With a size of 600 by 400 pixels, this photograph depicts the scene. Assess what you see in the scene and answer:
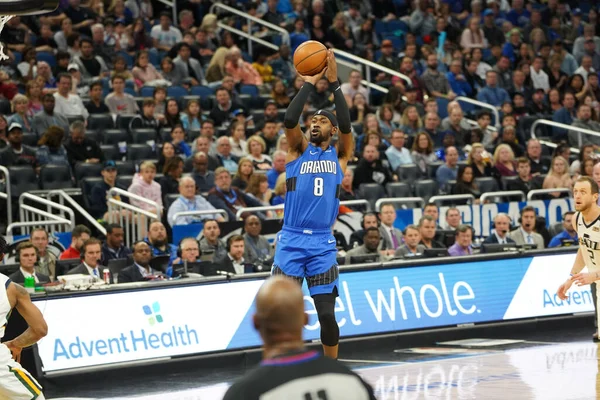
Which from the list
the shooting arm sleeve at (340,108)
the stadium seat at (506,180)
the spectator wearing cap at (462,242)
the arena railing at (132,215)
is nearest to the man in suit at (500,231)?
the spectator wearing cap at (462,242)

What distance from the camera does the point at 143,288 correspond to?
11.8m

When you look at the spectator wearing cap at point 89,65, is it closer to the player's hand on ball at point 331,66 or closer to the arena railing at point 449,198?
the arena railing at point 449,198

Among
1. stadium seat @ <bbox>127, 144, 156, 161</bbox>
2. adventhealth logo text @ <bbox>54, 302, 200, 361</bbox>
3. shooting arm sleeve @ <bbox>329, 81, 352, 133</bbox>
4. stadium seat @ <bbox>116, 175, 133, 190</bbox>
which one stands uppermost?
shooting arm sleeve @ <bbox>329, 81, 352, 133</bbox>

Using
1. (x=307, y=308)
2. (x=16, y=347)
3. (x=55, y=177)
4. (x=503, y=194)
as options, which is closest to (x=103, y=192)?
(x=55, y=177)

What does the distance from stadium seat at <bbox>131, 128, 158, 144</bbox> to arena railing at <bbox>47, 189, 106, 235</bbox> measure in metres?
1.93

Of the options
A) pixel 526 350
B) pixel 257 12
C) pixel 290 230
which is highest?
pixel 257 12

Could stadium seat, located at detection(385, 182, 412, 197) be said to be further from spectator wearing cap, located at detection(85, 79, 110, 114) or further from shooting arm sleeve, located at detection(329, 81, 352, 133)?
shooting arm sleeve, located at detection(329, 81, 352, 133)

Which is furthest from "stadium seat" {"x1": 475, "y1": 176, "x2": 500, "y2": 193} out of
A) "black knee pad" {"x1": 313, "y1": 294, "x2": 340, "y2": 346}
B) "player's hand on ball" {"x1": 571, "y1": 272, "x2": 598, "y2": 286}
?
"black knee pad" {"x1": 313, "y1": 294, "x2": 340, "y2": 346}

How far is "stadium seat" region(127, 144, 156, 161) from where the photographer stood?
1733cm

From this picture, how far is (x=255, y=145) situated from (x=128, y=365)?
21.1 ft

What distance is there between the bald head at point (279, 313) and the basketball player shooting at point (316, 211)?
4866 mm

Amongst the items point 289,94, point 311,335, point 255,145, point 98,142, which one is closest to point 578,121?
point 289,94

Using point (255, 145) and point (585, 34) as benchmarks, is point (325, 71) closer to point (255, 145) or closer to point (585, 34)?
point (255, 145)

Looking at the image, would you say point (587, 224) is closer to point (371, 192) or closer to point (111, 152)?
point (371, 192)
